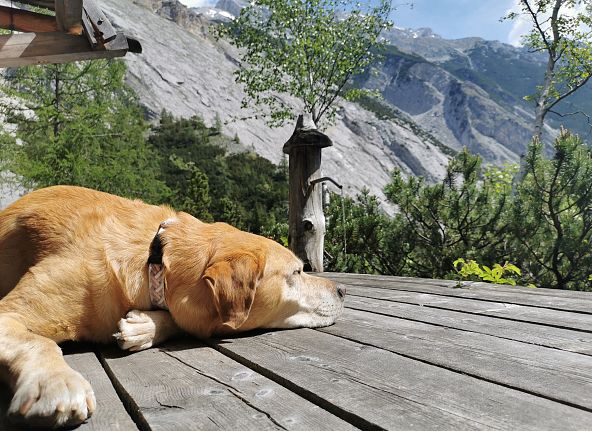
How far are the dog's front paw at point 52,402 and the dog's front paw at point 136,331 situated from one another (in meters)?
0.58

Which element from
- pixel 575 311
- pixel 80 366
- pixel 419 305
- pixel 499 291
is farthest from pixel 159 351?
pixel 499 291

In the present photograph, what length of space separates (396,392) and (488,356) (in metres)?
0.58

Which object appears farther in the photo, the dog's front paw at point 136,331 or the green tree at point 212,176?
the green tree at point 212,176

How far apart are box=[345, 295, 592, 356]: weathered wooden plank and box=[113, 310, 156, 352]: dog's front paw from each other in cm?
134

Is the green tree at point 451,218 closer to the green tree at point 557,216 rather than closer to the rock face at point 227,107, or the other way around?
the green tree at point 557,216

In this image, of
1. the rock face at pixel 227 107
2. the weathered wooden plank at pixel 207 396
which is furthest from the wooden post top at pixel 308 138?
the rock face at pixel 227 107

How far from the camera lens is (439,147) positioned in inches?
3625

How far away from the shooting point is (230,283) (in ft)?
6.61

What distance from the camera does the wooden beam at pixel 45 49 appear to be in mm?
3404

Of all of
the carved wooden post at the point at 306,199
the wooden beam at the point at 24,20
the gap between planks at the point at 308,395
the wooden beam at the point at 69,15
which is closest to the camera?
the gap between planks at the point at 308,395

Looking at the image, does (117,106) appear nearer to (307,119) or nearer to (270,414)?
(307,119)

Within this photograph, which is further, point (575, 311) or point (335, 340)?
point (575, 311)

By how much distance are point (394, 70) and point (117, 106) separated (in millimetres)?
186837

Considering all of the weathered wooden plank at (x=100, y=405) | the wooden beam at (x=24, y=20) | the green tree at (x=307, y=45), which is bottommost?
→ the weathered wooden plank at (x=100, y=405)
